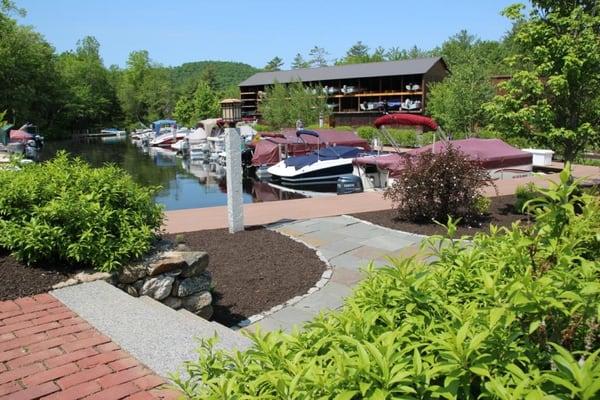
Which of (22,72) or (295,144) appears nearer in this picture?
(295,144)

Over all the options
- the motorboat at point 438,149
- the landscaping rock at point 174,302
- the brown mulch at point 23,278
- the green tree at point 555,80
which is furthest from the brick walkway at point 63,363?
the motorboat at point 438,149

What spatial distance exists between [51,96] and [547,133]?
67014 millimetres

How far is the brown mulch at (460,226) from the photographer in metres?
9.44

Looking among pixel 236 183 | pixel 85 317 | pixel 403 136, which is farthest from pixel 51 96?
pixel 85 317

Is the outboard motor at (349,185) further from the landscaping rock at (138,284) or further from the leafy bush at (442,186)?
the landscaping rock at (138,284)

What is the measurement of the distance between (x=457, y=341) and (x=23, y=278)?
4549 mm

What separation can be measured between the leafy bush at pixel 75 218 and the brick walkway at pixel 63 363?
2.98ft

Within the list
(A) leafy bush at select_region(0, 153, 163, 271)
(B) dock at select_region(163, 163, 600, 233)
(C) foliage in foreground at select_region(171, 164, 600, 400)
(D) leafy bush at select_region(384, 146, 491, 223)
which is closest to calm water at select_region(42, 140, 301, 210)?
(B) dock at select_region(163, 163, 600, 233)

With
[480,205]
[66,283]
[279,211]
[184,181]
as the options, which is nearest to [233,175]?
[279,211]

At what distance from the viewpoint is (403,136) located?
34.7 m

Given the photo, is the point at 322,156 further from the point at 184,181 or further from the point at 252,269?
the point at 252,269

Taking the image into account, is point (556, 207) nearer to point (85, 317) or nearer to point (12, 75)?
point (85, 317)

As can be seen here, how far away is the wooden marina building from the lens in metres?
46.6

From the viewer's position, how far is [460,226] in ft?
31.8
